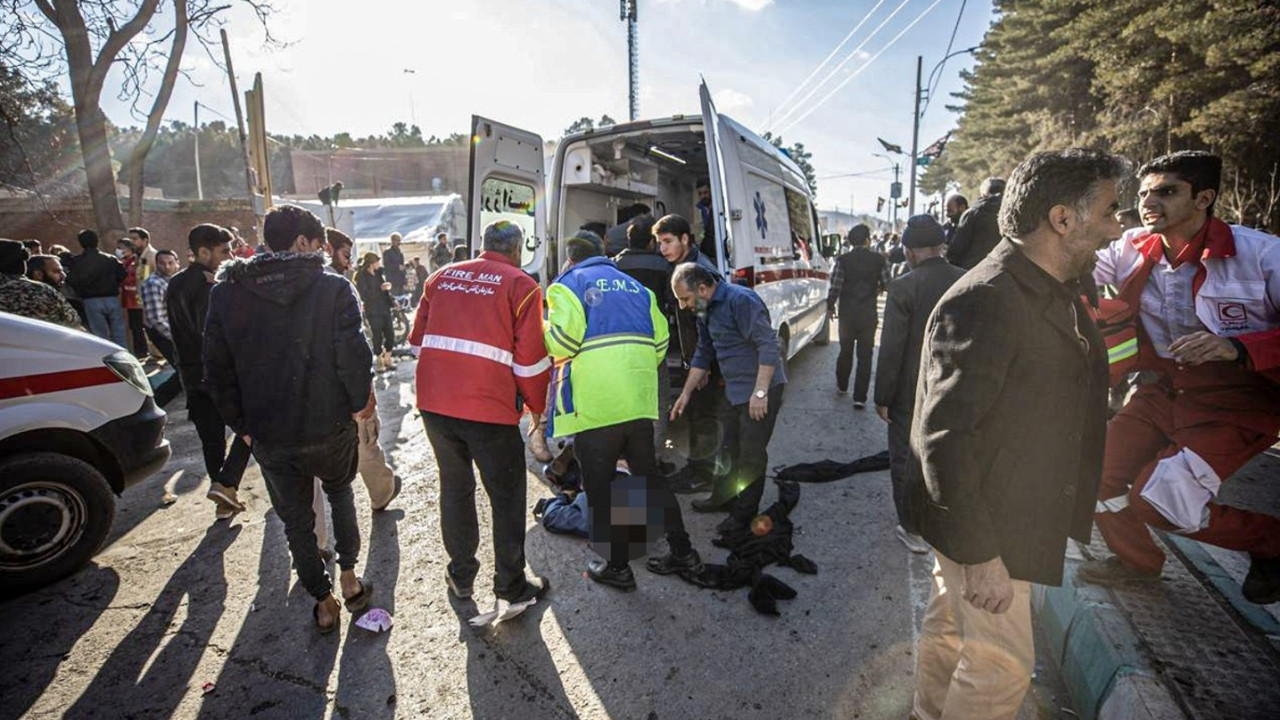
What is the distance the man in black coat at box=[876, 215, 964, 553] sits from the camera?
318 centimetres

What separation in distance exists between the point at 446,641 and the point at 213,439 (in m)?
2.43

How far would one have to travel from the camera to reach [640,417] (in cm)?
283

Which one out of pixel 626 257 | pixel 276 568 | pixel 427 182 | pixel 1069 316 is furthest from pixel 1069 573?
pixel 427 182

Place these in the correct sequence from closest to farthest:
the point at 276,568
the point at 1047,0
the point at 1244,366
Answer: the point at 1244,366 < the point at 276,568 < the point at 1047,0

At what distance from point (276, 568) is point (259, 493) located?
1.29 metres

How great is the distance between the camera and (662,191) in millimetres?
7730

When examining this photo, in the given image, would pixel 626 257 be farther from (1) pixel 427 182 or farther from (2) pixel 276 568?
(1) pixel 427 182

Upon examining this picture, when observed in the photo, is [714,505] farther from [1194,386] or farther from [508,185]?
[508,185]

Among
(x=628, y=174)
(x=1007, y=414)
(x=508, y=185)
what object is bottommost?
(x=1007, y=414)

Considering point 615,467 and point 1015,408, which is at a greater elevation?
point 1015,408

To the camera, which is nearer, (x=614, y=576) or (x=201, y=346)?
(x=614, y=576)

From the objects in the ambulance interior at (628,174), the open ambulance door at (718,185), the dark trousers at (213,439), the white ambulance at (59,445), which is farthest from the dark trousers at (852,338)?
the white ambulance at (59,445)

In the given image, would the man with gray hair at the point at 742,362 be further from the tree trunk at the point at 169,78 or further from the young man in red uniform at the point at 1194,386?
the tree trunk at the point at 169,78

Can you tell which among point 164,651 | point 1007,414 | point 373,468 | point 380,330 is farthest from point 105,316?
point 1007,414
